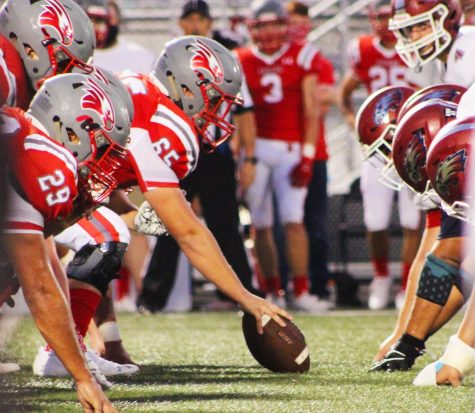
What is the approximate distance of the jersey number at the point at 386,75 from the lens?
25.7 ft

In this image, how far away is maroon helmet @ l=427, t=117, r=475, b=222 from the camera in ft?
11.5

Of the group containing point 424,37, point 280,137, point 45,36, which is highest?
point 45,36

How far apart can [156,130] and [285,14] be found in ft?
11.9

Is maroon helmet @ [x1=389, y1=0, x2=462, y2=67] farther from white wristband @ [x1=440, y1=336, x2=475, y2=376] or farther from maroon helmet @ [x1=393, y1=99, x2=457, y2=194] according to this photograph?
white wristband @ [x1=440, y1=336, x2=475, y2=376]

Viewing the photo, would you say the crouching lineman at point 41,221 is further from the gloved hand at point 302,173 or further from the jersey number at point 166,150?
the gloved hand at point 302,173

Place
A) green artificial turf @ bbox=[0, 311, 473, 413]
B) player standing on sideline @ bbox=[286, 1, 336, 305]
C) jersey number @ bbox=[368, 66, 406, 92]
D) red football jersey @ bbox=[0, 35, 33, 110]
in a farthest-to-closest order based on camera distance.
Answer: player standing on sideline @ bbox=[286, 1, 336, 305] → jersey number @ bbox=[368, 66, 406, 92] → red football jersey @ bbox=[0, 35, 33, 110] → green artificial turf @ bbox=[0, 311, 473, 413]

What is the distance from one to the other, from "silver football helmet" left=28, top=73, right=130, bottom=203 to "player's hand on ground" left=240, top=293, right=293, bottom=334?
737 millimetres

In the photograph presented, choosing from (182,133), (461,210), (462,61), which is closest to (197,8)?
(462,61)

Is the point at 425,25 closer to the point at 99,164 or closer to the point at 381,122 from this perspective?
the point at 381,122

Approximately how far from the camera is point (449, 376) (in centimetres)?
396

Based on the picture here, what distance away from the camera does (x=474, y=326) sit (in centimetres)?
385

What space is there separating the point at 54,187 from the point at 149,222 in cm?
137

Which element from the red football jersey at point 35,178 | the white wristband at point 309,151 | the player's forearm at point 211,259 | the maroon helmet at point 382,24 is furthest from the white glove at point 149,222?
the maroon helmet at point 382,24

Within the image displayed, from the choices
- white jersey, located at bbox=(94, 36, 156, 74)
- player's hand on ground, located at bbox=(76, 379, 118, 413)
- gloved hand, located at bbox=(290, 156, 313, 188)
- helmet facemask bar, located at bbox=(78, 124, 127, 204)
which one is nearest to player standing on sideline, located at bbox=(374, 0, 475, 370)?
helmet facemask bar, located at bbox=(78, 124, 127, 204)
